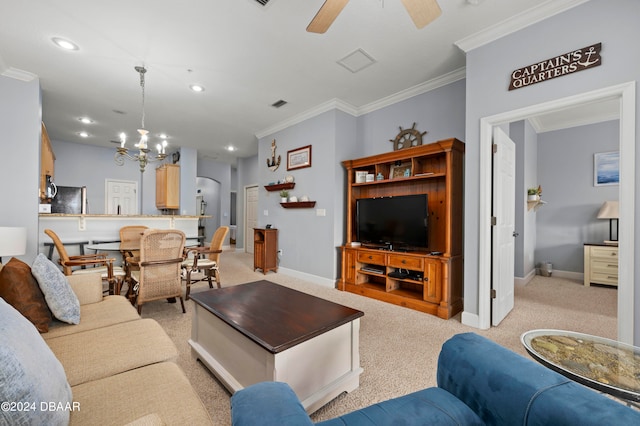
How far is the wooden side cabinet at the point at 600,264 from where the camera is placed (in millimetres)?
4254

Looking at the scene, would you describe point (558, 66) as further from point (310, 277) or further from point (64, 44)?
point (64, 44)

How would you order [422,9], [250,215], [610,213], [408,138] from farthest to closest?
[250,215] < [610,213] < [408,138] < [422,9]

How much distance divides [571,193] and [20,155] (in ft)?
27.6

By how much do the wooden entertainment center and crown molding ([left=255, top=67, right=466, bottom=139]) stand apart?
2.98 feet

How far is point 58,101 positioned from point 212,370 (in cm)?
494

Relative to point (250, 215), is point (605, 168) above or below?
above

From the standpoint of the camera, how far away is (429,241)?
3.55m

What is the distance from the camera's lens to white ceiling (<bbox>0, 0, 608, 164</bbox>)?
236 cm

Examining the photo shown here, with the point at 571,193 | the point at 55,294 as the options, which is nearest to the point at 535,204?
the point at 571,193

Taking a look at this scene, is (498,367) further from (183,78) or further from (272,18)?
(183,78)

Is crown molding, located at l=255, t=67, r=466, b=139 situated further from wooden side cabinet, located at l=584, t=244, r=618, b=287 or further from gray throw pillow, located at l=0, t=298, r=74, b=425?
gray throw pillow, located at l=0, t=298, r=74, b=425

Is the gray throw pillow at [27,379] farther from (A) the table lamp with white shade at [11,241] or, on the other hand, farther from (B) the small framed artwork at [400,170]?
(B) the small framed artwork at [400,170]

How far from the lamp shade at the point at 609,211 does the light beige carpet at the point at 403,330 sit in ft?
3.66

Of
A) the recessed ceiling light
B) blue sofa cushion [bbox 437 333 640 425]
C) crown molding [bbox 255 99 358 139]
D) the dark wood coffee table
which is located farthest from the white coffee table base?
crown molding [bbox 255 99 358 139]
